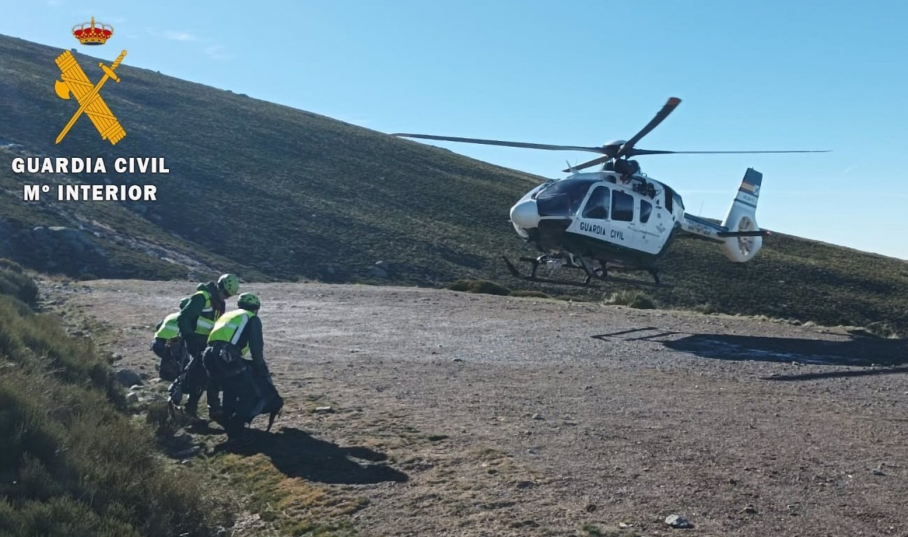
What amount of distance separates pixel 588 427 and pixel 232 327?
3.84 m

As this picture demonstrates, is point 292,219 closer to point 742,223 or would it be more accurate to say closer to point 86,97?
point 86,97

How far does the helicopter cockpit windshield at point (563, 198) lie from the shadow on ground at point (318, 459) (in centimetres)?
1077

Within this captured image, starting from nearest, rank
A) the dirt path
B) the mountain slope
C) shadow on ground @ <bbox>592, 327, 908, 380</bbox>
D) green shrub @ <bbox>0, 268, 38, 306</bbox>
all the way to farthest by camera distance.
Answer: the dirt path → shadow on ground @ <bbox>592, 327, 908, 380</bbox> → green shrub @ <bbox>0, 268, 38, 306</bbox> → the mountain slope

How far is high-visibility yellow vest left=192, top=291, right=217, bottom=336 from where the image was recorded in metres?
10.6

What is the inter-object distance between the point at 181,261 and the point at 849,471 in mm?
34720

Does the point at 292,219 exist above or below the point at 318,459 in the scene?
above

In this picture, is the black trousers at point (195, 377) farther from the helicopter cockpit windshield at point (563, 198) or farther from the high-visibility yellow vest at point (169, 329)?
the helicopter cockpit windshield at point (563, 198)

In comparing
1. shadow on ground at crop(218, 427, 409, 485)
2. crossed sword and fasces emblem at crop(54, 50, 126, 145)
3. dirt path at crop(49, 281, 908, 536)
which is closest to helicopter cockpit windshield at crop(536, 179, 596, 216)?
dirt path at crop(49, 281, 908, 536)

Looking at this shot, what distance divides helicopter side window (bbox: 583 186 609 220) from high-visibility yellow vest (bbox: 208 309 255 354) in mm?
11384

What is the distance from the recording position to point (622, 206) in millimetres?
20141

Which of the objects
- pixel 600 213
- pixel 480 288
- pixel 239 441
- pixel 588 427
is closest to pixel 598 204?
pixel 600 213

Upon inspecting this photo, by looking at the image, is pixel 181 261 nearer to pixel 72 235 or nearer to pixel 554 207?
pixel 72 235

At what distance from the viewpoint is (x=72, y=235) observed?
118 ft

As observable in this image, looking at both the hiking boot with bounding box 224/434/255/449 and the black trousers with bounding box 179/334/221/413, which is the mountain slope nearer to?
the black trousers with bounding box 179/334/221/413
